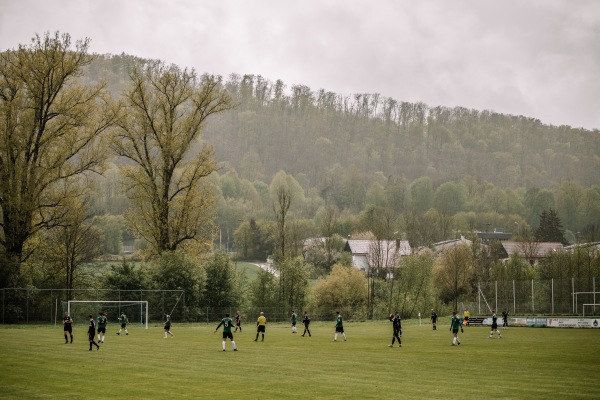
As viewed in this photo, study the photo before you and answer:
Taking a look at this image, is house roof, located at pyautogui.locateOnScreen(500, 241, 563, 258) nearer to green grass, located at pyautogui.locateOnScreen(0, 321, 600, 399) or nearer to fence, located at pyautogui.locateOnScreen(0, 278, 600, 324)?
fence, located at pyautogui.locateOnScreen(0, 278, 600, 324)

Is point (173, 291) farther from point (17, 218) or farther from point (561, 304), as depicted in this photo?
point (561, 304)

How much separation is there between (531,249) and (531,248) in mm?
169

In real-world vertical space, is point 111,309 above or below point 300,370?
below

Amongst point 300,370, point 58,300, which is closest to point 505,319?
point 58,300

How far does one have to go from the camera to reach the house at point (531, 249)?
393 ft

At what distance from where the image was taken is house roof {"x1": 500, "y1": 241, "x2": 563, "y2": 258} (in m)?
120

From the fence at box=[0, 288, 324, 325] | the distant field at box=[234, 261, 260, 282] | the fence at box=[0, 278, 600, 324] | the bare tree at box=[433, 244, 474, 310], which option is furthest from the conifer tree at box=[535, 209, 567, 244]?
the fence at box=[0, 288, 324, 325]

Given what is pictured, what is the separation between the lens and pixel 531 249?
387 ft

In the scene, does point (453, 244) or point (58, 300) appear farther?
point (453, 244)

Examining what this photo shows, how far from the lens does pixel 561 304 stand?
7294 cm

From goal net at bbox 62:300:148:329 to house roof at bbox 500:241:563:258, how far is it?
2564 inches

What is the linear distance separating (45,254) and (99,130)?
13.7 m

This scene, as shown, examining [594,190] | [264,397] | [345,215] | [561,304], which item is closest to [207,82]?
[561,304]

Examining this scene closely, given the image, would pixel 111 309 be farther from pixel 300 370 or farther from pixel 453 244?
pixel 453 244
